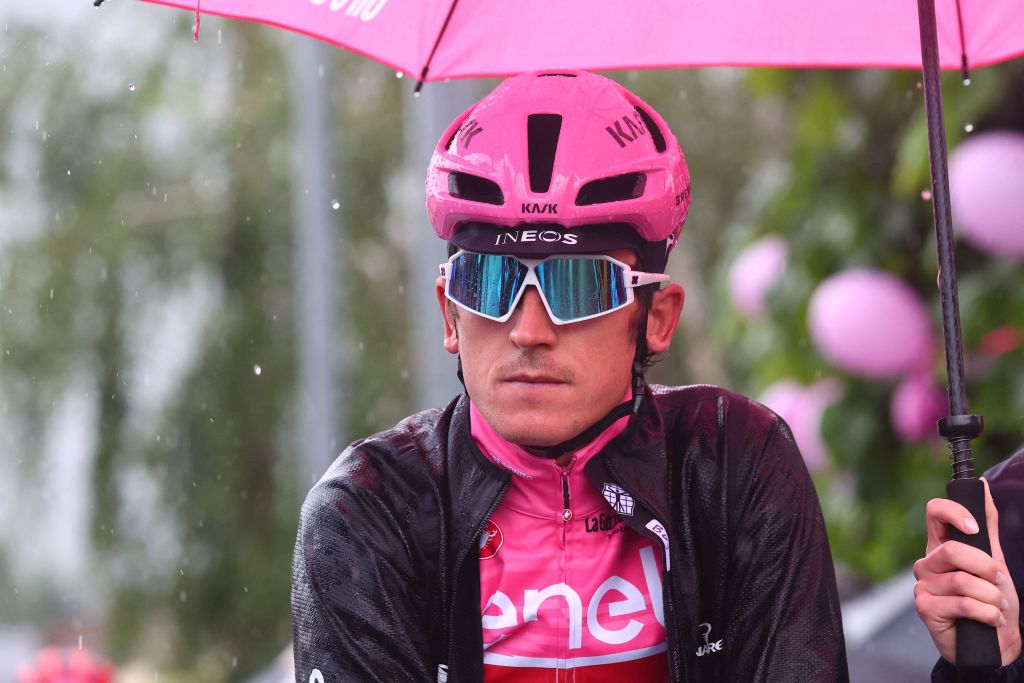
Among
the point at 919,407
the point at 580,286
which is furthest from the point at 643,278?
the point at 919,407

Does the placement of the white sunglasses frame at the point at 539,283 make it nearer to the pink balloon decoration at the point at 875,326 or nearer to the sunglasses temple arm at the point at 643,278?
the sunglasses temple arm at the point at 643,278

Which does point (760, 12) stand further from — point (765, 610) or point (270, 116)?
point (270, 116)

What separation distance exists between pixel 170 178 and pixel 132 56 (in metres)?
1.15

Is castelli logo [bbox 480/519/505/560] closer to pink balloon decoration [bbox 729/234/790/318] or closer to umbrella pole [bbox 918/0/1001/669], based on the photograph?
umbrella pole [bbox 918/0/1001/669]

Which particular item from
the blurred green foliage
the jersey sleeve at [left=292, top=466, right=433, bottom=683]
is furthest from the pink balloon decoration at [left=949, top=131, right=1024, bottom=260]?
the blurred green foliage

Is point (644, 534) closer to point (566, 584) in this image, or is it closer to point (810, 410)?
point (566, 584)

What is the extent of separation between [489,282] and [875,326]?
180 inches

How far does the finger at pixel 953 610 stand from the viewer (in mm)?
2469

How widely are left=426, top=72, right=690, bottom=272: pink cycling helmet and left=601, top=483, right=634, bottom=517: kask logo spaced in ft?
1.45

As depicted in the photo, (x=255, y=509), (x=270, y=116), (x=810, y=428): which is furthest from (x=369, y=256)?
(x=810, y=428)

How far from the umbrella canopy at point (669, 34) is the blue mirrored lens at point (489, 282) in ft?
2.76

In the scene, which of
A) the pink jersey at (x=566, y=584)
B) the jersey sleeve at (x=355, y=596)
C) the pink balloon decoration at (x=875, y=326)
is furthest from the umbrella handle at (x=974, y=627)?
the pink balloon decoration at (x=875, y=326)

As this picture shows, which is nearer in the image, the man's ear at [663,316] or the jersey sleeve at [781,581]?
the jersey sleeve at [781,581]

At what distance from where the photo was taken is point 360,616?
8.86 ft
